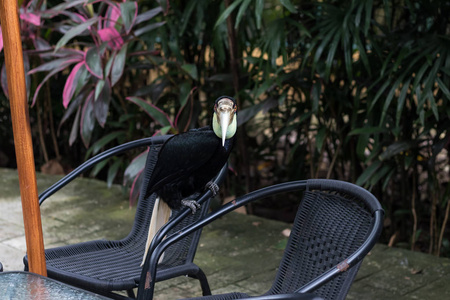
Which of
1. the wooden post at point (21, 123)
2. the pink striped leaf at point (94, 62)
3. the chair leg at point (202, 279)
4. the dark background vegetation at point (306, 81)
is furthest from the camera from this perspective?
the pink striped leaf at point (94, 62)

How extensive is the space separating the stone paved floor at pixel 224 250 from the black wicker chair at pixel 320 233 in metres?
1.14

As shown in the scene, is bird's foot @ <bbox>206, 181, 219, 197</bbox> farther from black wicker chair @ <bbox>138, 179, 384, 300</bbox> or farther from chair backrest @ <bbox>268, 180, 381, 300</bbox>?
chair backrest @ <bbox>268, 180, 381, 300</bbox>

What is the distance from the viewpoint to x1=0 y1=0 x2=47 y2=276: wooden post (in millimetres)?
1738

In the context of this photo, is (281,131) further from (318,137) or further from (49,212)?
(49,212)

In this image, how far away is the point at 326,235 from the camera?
2023 mm

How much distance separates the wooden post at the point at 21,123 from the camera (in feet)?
5.70

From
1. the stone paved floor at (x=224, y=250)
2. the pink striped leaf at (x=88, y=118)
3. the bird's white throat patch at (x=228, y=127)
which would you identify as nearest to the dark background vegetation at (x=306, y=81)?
the pink striped leaf at (x=88, y=118)

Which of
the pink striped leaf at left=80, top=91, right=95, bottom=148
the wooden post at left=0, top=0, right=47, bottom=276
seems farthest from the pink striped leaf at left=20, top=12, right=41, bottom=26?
the wooden post at left=0, top=0, right=47, bottom=276

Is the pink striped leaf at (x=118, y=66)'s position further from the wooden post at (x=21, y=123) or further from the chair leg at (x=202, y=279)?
A: the wooden post at (x=21, y=123)

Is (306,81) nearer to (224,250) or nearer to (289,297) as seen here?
(224,250)

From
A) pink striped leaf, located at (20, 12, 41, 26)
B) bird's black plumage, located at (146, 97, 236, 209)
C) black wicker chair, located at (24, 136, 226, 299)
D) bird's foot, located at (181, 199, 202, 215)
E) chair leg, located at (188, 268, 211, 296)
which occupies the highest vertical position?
pink striped leaf, located at (20, 12, 41, 26)

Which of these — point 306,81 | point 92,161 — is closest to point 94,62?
point 306,81

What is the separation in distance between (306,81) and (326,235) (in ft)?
6.73

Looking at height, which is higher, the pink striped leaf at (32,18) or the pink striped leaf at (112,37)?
the pink striped leaf at (32,18)
